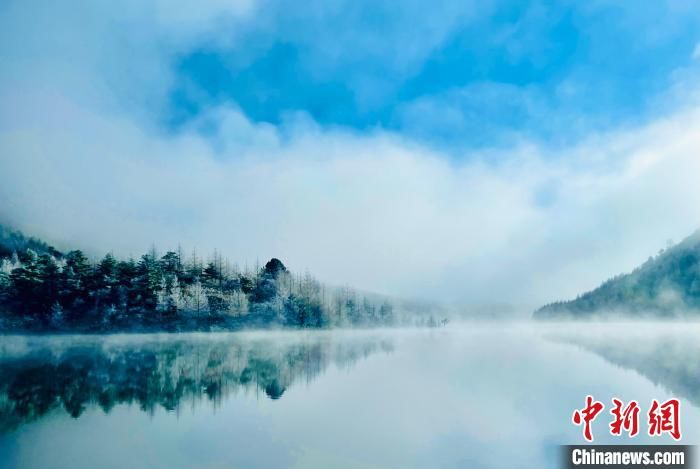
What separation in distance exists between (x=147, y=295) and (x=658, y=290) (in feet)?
233

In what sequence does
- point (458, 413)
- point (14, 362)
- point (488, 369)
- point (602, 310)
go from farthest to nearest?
point (602, 310), point (14, 362), point (488, 369), point (458, 413)

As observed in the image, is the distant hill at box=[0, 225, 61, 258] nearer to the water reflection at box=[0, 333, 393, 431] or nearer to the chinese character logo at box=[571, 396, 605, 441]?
the water reflection at box=[0, 333, 393, 431]

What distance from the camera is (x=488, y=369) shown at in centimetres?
1434

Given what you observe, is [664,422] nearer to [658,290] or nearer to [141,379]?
[141,379]

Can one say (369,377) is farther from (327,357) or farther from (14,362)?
(14,362)

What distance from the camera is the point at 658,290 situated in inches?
2980

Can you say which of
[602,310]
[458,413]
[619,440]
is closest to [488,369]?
[458,413]

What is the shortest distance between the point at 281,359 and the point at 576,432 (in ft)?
38.1

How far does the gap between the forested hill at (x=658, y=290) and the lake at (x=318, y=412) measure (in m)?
65.8

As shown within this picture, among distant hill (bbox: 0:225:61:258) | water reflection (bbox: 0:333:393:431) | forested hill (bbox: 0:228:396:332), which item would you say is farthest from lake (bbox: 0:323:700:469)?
distant hill (bbox: 0:225:61:258)

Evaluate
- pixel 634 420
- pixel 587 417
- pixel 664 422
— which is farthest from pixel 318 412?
pixel 664 422

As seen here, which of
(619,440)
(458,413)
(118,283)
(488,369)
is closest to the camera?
(619,440)

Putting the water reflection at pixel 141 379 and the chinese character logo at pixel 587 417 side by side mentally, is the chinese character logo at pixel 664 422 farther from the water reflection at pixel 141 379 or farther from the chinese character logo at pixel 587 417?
the water reflection at pixel 141 379

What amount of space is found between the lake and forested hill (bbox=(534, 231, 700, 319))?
6585 centimetres
